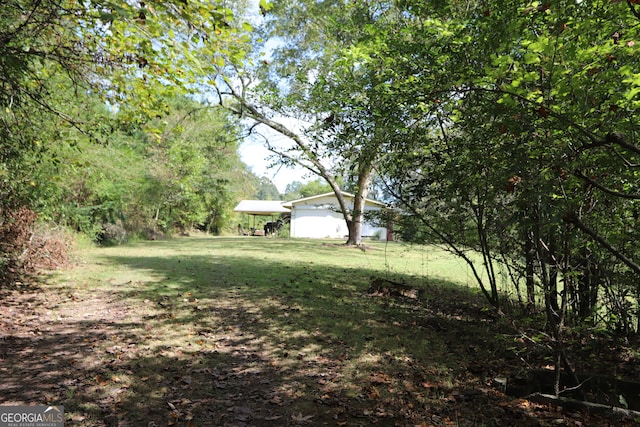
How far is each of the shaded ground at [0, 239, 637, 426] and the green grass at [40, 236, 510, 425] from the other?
0.02 metres

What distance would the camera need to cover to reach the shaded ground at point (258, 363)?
11.6 feet

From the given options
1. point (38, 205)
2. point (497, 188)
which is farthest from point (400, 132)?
point (38, 205)

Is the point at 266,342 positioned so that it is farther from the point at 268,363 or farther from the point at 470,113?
the point at 470,113

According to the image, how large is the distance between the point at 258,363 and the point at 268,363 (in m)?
0.12

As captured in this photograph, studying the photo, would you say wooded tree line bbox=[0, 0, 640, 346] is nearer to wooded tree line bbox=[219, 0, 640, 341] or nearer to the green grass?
wooded tree line bbox=[219, 0, 640, 341]

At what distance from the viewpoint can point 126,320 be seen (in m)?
6.01

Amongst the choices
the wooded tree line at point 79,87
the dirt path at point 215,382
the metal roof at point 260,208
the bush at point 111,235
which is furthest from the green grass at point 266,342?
the metal roof at point 260,208

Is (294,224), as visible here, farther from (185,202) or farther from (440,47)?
(440,47)

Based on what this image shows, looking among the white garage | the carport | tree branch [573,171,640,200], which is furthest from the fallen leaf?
the carport

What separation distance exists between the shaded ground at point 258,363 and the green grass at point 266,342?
2cm

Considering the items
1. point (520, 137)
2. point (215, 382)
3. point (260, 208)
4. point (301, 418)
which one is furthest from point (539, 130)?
point (260, 208)

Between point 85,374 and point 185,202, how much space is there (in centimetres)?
2704

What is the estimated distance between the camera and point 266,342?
5.36m

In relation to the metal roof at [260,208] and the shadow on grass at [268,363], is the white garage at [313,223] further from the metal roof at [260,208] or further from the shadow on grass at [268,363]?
the shadow on grass at [268,363]
